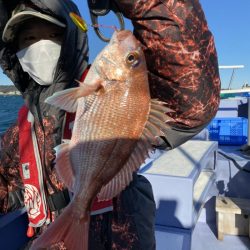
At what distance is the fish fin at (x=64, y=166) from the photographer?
1254 mm

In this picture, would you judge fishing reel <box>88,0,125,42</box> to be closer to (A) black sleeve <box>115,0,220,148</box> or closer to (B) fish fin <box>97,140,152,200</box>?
(A) black sleeve <box>115,0,220,148</box>

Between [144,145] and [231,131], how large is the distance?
591cm

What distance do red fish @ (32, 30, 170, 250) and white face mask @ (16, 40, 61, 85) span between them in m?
0.65

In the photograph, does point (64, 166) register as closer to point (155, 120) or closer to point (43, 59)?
point (155, 120)

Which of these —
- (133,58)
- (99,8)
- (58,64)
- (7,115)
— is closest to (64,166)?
(133,58)

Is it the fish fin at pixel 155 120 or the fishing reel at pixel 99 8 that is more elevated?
the fishing reel at pixel 99 8

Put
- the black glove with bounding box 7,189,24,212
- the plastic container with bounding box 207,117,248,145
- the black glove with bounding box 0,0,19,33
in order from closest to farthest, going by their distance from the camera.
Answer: the black glove with bounding box 0,0,19,33
the black glove with bounding box 7,189,24,212
the plastic container with bounding box 207,117,248,145

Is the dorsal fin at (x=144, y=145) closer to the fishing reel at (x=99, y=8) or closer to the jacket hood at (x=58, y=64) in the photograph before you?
the fishing reel at (x=99, y=8)

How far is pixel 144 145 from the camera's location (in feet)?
4.00

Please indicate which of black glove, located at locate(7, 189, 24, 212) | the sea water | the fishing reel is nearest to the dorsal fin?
the fishing reel

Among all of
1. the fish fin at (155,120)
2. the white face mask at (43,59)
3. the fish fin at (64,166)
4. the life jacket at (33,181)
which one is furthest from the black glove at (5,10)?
the fish fin at (155,120)

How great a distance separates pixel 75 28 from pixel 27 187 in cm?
95

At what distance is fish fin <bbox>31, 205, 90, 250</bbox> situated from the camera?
121cm

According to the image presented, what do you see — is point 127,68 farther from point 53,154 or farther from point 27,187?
point 27,187
